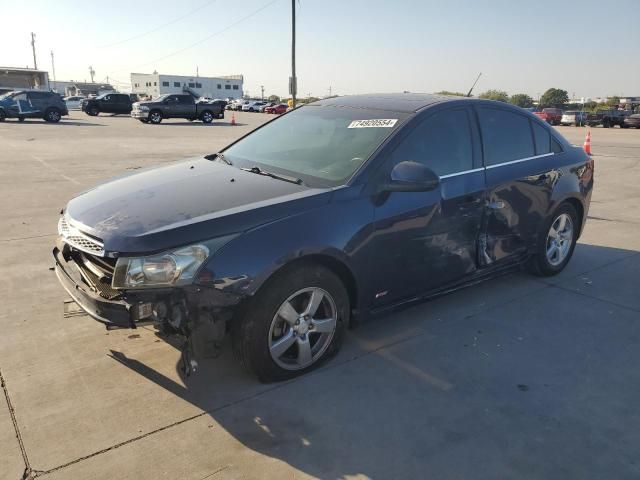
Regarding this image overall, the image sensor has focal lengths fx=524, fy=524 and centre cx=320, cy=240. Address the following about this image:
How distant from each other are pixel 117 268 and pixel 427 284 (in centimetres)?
216

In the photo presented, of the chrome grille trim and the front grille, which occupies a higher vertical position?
the chrome grille trim

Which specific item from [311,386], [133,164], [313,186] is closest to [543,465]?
[311,386]

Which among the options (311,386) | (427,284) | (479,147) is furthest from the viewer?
(479,147)

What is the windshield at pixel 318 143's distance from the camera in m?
3.59

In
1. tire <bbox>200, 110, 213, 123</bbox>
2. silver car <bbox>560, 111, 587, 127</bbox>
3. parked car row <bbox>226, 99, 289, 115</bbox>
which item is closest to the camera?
tire <bbox>200, 110, 213, 123</bbox>

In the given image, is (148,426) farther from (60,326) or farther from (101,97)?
(101,97)

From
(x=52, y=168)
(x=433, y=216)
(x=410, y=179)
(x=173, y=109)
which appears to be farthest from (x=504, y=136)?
(x=173, y=109)

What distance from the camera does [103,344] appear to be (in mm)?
3656

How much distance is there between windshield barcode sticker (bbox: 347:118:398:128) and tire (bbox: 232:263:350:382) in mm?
1225

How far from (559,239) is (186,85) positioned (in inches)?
4115

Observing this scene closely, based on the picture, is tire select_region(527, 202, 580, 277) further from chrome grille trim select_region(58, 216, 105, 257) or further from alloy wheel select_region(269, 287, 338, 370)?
chrome grille trim select_region(58, 216, 105, 257)

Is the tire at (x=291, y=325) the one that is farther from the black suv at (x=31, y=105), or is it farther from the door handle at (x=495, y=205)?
the black suv at (x=31, y=105)

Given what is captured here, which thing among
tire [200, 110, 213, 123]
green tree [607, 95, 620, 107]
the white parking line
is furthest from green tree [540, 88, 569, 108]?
the white parking line

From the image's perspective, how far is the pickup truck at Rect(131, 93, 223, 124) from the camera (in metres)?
30.7
